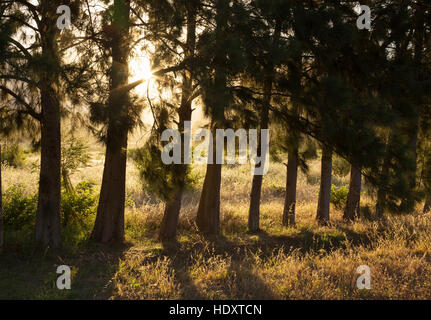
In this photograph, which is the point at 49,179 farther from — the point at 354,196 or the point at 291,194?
the point at 354,196

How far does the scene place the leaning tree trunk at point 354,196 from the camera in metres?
10.9

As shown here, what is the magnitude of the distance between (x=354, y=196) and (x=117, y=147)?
24.1ft

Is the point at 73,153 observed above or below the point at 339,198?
above

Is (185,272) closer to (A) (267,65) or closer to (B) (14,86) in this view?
(A) (267,65)

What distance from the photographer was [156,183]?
7.62 m

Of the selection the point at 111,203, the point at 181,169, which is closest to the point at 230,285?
the point at 181,169

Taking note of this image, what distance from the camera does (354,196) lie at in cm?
1105

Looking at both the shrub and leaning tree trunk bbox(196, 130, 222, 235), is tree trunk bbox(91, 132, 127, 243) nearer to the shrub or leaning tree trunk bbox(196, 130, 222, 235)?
the shrub

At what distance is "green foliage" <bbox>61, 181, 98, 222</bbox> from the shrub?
2.58 feet

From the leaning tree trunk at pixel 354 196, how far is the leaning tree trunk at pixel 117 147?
6.90 meters

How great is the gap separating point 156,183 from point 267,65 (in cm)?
333

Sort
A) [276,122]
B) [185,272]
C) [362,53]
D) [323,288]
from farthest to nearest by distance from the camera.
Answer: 1. [362,53]
2. [276,122]
3. [185,272]
4. [323,288]

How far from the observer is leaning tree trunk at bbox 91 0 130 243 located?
6.79 metres
